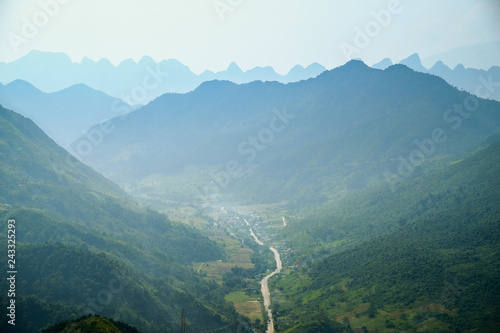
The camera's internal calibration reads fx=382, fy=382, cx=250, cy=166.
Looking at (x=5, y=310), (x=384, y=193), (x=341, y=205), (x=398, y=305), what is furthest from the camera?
(x=341, y=205)

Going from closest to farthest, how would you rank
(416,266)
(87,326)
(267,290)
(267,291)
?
(87,326)
(416,266)
(267,291)
(267,290)

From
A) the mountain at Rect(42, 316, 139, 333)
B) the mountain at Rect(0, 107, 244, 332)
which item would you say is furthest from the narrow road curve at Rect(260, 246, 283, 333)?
the mountain at Rect(42, 316, 139, 333)

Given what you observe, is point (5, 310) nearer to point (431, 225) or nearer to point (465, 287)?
point (465, 287)

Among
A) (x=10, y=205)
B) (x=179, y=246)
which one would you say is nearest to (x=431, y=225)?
(x=179, y=246)

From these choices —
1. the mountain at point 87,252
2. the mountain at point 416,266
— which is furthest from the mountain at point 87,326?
the mountain at point 416,266

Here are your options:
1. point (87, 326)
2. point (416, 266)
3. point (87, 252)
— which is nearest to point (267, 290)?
point (416, 266)

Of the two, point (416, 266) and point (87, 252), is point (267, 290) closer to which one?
point (416, 266)

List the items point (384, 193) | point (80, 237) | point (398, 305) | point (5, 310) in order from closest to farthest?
point (5, 310), point (398, 305), point (80, 237), point (384, 193)

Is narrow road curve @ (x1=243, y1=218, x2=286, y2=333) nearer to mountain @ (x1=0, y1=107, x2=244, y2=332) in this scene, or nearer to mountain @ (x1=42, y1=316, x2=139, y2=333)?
mountain @ (x1=0, y1=107, x2=244, y2=332)
